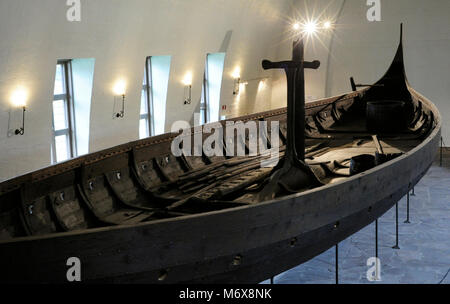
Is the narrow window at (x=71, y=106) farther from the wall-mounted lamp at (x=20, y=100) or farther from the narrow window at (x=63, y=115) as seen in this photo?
the wall-mounted lamp at (x=20, y=100)

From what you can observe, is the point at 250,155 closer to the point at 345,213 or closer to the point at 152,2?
the point at 345,213

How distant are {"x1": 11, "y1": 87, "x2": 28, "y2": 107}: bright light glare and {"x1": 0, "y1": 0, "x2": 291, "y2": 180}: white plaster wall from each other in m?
0.13

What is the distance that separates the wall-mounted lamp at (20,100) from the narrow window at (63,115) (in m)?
1.76

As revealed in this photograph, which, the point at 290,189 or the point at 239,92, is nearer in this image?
the point at 290,189

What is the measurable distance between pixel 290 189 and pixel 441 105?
14.0 metres

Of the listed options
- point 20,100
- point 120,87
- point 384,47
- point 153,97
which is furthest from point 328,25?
point 20,100

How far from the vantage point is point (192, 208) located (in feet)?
20.4

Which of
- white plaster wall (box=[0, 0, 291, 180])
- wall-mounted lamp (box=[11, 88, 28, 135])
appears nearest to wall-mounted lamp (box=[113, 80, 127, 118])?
→ white plaster wall (box=[0, 0, 291, 180])

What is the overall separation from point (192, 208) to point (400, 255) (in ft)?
17.1

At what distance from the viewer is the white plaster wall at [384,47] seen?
61.6 feet

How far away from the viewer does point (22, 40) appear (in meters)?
9.84

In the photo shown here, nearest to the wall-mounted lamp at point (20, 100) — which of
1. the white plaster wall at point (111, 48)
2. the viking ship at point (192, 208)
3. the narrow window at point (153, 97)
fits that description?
the white plaster wall at point (111, 48)

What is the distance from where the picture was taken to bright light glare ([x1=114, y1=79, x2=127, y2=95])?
12938 mm
